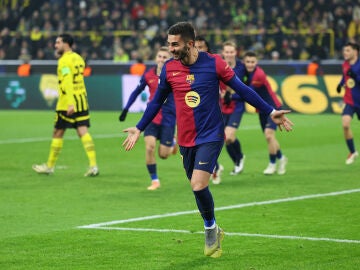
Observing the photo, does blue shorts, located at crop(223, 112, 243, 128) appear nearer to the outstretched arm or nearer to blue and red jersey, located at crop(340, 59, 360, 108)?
blue and red jersey, located at crop(340, 59, 360, 108)

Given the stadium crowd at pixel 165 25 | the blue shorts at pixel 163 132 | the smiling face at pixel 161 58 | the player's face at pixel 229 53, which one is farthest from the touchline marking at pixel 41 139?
the stadium crowd at pixel 165 25

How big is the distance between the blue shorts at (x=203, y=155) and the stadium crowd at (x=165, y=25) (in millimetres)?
24958

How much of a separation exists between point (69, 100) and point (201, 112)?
7241 millimetres

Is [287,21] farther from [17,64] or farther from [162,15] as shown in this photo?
[17,64]

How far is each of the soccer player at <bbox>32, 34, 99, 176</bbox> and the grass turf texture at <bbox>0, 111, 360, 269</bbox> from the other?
1.27 ft

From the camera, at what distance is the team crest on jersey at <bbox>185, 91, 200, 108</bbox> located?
945cm

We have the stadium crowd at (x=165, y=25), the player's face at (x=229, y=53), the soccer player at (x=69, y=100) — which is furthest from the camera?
the stadium crowd at (x=165, y=25)

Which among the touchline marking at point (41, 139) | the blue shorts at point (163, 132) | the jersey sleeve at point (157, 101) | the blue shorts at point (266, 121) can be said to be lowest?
the touchline marking at point (41, 139)

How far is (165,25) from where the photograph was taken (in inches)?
1499

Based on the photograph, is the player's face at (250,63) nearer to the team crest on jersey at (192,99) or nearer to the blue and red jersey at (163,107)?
the blue and red jersey at (163,107)

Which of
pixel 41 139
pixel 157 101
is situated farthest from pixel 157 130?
pixel 41 139

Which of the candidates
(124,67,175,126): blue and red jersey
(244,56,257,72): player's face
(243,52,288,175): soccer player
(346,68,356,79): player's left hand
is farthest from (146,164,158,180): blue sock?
(346,68,356,79): player's left hand

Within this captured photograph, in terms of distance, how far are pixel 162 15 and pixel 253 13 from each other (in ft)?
12.2

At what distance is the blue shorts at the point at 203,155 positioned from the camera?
30.7 ft
